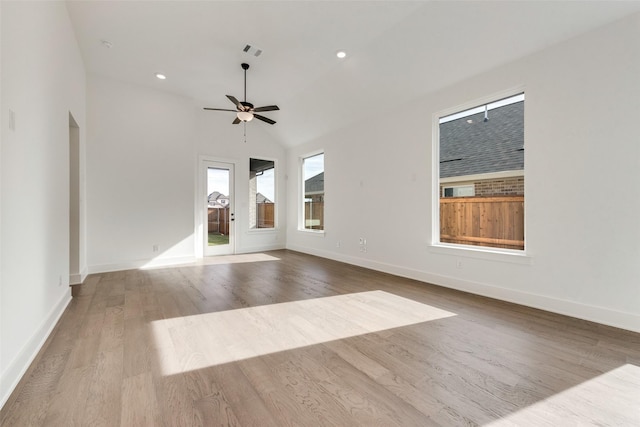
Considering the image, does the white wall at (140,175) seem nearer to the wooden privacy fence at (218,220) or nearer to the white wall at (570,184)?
the wooden privacy fence at (218,220)

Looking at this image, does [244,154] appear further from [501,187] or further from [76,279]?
[501,187]

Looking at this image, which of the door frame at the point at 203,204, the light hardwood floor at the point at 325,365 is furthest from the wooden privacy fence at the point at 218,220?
the light hardwood floor at the point at 325,365

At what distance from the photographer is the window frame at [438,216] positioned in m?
3.31

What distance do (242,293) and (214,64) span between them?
3.65 m

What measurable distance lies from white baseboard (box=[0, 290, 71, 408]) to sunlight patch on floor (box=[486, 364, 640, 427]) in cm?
273

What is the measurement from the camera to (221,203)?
6.84 meters

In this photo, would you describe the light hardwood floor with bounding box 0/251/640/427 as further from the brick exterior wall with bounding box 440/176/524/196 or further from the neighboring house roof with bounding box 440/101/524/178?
the neighboring house roof with bounding box 440/101/524/178

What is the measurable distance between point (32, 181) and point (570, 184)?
4.94 meters

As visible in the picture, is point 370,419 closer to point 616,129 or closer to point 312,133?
point 616,129

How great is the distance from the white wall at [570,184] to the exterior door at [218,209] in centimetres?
450

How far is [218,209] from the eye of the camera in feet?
22.2

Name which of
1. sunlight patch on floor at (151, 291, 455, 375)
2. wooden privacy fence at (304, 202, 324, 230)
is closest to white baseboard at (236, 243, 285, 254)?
wooden privacy fence at (304, 202, 324, 230)

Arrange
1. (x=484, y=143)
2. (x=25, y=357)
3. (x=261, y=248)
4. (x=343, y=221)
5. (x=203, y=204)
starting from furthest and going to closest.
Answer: (x=261, y=248) < (x=203, y=204) < (x=343, y=221) < (x=484, y=143) < (x=25, y=357)

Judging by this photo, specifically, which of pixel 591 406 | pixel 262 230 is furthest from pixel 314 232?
pixel 591 406
